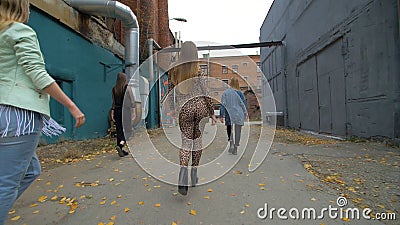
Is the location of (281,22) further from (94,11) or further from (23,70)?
(23,70)

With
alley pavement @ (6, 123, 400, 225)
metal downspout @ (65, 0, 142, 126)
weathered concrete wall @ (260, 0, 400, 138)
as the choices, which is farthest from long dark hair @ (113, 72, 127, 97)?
weathered concrete wall @ (260, 0, 400, 138)

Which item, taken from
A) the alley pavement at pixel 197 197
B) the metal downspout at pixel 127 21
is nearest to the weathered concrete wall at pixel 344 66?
the alley pavement at pixel 197 197

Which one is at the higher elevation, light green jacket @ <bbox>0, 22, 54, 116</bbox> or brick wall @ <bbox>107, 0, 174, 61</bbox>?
brick wall @ <bbox>107, 0, 174, 61</bbox>

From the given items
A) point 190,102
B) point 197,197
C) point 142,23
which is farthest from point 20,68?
point 142,23

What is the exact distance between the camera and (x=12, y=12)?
4.96 ft

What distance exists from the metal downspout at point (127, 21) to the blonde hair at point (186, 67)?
14.1ft

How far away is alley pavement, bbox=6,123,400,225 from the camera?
229 cm

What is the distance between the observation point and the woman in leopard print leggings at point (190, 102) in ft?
9.63

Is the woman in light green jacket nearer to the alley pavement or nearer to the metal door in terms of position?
the alley pavement

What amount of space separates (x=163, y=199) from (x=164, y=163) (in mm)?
1890

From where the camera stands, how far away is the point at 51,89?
1519 mm

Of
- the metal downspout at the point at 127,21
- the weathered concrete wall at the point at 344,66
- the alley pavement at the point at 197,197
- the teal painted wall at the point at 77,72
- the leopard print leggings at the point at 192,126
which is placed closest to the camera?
the alley pavement at the point at 197,197

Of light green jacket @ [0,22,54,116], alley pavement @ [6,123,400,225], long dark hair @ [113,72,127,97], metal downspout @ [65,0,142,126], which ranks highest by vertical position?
metal downspout @ [65,0,142,126]

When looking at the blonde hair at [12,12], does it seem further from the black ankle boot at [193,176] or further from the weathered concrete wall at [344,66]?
the weathered concrete wall at [344,66]
